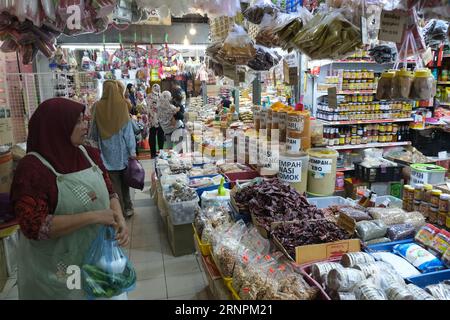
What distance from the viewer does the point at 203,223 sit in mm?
2740

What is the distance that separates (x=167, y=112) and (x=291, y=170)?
4.87m

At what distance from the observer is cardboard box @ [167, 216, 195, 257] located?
3.84m

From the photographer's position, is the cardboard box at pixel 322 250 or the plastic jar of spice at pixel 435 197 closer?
the cardboard box at pixel 322 250

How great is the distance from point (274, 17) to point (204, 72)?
5.59 meters

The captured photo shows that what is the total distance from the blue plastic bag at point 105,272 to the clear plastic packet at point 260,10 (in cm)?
224

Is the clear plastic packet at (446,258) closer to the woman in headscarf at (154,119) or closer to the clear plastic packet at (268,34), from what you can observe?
the clear plastic packet at (268,34)

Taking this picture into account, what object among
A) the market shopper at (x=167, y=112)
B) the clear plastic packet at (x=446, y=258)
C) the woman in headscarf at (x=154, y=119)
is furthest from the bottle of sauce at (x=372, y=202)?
the woman in headscarf at (x=154, y=119)

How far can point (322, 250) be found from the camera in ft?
6.18

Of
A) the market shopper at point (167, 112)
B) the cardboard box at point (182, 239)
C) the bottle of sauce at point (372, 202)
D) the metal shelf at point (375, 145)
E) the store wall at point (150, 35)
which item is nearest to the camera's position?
the bottle of sauce at point (372, 202)

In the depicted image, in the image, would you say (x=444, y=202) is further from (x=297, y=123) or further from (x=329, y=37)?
(x=329, y=37)

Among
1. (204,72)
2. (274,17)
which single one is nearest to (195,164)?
(274,17)

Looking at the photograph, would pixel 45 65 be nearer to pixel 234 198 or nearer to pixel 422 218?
pixel 234 198

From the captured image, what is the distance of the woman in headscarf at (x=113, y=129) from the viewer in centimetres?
441

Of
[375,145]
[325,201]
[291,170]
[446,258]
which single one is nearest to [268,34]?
[291,170]
